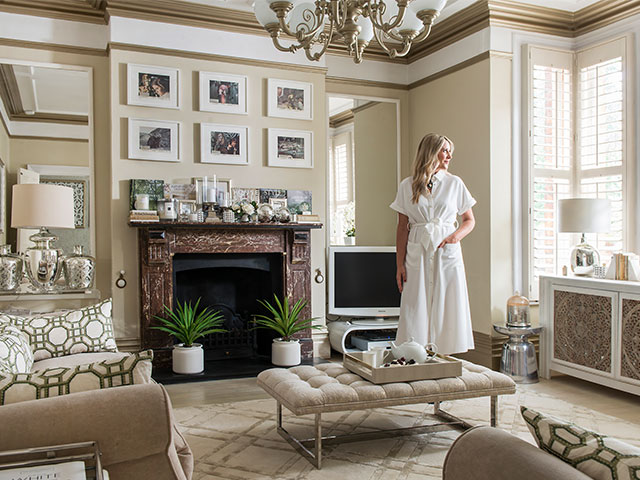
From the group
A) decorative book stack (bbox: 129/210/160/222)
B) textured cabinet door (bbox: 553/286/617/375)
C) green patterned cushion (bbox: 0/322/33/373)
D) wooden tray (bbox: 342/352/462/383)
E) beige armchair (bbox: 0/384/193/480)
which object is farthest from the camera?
decorative book stack (bbox: 129/210/160/222)

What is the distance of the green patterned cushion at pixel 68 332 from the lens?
3.17m

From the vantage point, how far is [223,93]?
4.97 meters

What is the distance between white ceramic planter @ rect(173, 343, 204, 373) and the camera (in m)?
4.55

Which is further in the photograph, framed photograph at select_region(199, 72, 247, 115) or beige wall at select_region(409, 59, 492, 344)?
framed photograph at select_region(199, 72, 247, 115)

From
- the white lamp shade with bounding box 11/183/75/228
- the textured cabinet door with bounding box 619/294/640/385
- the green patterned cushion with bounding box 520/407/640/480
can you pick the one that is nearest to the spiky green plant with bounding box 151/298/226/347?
the white lamp shade with bounding box 11/183/75/228

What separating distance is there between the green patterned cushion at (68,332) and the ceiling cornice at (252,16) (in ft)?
8.33

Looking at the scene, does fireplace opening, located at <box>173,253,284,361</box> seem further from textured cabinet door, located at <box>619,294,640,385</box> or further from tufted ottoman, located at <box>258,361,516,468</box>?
textured cabinet door, located at <box>619,294,640,385</box>

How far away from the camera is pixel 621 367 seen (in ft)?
12.8


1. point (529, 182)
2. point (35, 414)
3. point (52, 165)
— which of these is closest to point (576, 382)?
point (529, 182)

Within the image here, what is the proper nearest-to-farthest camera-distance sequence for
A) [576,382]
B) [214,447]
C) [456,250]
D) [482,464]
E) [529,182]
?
[482,464], [214,447], [456,250], [576,382], [529,182]

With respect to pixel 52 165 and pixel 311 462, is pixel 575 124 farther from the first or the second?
pixel 52 165

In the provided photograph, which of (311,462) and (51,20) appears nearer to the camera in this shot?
(311,462)

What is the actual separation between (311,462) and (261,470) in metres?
0.24

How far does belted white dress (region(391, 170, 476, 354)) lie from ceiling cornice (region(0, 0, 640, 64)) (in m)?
1.92
